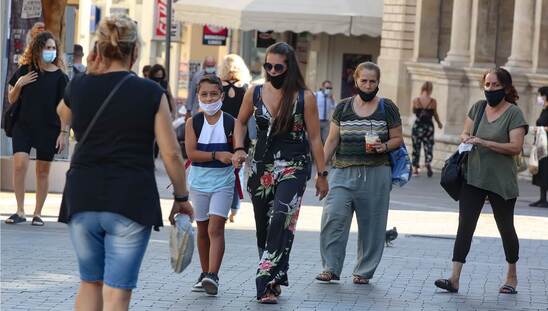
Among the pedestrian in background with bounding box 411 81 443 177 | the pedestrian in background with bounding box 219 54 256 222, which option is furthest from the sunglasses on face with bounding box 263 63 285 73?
the pedestrian in background with bounding box 411 81 443 177

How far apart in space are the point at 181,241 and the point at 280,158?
3.00 m

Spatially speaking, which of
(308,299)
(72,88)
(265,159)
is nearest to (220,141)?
(265,159)

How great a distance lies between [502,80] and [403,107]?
22237 mm

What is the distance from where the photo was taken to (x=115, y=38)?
6953 millimetres

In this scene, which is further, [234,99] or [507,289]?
[234,99]

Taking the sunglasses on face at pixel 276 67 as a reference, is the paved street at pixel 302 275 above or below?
below

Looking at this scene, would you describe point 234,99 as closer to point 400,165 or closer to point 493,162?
point 400,165

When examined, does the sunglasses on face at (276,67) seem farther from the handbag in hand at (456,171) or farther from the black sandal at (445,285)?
the black sandal at (445,285)

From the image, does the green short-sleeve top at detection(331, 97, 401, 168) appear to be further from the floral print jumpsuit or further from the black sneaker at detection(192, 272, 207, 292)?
the black sneaker at detection(192, 272, 207, 292)

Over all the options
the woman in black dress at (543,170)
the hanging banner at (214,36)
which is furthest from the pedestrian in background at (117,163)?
the hanging banner at (214,36)

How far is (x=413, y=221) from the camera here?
716 inches

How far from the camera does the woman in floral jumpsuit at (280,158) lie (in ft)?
33.7

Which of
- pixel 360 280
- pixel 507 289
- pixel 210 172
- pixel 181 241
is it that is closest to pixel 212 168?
pixel 210 172

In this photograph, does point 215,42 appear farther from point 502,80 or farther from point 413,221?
point 502,80
